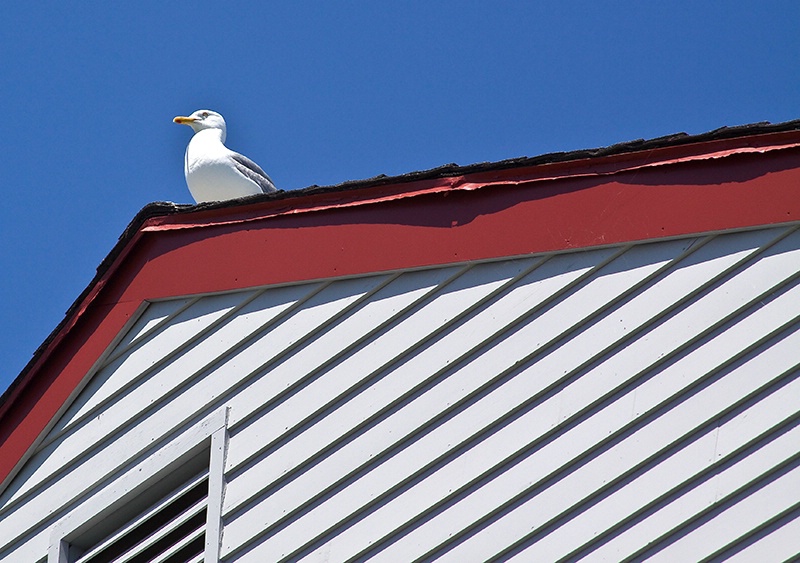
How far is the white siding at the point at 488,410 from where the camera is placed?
4.96 m

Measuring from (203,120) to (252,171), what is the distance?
7.78 feet

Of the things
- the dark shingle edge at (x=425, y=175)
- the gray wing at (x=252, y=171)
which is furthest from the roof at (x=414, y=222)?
the gray wing at (x=252, y=171)

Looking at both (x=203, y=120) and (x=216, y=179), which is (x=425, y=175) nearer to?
(x=216, y=179)

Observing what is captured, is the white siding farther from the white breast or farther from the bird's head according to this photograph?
the bird's head

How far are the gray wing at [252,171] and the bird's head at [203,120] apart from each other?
2103 mm

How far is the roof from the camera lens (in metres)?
5.43

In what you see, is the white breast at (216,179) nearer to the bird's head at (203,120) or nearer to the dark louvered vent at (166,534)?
the bird's head at (203,120)

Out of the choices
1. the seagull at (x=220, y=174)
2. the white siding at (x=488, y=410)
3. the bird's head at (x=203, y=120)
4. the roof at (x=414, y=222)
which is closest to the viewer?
the white siding at (x=488, y=410)

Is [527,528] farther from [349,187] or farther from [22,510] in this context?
[22,510]

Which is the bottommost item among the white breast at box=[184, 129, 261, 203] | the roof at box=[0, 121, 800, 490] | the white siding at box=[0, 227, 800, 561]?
the white siding at box=[0, 227, 800, 561]

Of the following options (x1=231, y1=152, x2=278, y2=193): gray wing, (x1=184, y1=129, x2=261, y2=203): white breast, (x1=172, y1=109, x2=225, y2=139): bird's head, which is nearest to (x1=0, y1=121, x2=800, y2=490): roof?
(x1=184, y1=129, x2=261, y2=203): white breast

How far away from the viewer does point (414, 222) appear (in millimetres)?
5969

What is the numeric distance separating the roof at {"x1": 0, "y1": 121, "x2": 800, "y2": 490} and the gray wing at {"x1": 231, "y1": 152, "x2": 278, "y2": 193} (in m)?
3.67

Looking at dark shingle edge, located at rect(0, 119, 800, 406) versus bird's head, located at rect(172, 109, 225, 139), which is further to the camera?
bird's head, located at rect(172, 109, 225, 139)
